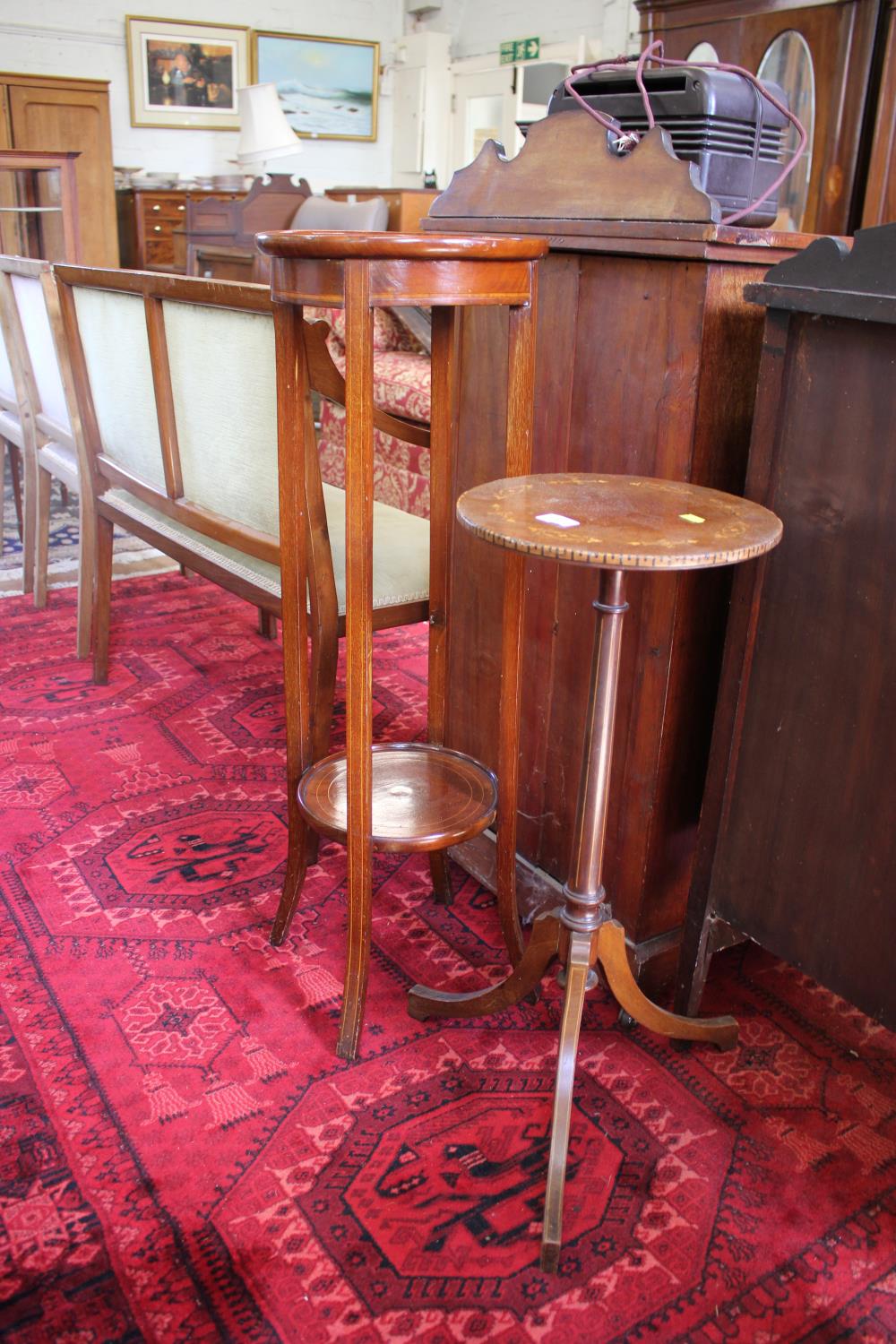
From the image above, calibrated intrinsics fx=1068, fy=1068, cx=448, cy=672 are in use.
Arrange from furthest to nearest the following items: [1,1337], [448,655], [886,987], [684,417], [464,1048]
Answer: [448,655]
[464,1048]
[684,417]
[886,987]
[1,1337]

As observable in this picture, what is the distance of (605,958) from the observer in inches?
60.8

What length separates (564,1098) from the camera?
1.43 meters

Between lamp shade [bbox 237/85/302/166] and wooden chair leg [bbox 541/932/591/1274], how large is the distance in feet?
26.7

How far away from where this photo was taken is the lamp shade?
26.2 ft

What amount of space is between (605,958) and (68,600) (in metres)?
2.72

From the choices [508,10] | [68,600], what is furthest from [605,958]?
[508,10]

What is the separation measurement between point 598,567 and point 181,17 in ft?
30.6

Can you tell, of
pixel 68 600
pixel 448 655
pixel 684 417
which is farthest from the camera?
pixel 68 600

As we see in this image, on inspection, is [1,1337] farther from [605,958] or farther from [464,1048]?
[605,958]

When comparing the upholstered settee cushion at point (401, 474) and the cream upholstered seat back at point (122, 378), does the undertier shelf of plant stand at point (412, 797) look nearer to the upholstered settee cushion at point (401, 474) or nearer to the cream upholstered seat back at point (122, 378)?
the cream upholstered seat back at point (122, 378)

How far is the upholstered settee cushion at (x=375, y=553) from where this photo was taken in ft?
7.30

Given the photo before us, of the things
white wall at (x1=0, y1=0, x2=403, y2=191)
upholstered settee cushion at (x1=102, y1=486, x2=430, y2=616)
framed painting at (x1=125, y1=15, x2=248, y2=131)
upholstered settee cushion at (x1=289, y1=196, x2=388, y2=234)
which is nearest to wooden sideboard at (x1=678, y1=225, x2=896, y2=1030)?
upholstered settee cushion at (x1=102, y1=486, x2=430, y2=616)

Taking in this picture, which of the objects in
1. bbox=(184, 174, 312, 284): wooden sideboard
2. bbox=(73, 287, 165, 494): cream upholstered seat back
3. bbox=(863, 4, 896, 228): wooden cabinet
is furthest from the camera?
bbox=(184, 174, 312, 284): wooden sideboard

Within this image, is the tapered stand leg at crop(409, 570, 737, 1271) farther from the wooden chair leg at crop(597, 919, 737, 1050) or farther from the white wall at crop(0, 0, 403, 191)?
the white wall at crop(0, 0, 403, 191)
